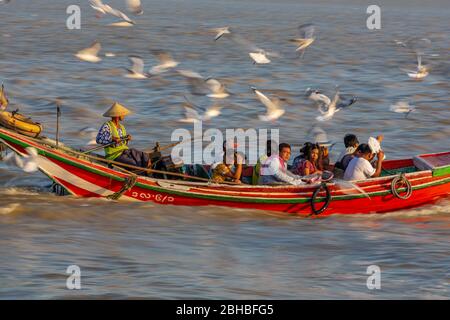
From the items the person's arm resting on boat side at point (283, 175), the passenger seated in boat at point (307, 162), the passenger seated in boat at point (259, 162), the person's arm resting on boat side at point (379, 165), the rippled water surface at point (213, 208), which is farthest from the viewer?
the person's arm resting on boat side at point (379, 165)

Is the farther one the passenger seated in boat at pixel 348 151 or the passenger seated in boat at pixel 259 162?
the passenger seated in boat at pixel 348 151

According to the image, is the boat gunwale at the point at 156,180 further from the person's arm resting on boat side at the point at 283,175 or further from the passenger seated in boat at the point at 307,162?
the passenger seated in boat at the point at 307,162

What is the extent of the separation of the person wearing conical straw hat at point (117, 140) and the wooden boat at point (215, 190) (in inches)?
10.3

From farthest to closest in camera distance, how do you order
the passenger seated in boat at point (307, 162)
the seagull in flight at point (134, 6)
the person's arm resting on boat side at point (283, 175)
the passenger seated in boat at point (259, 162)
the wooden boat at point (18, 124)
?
the passenger seated in boat at point (307, 162)
the passenger seated in boat at point (259, 162)
the person's arm resting on boat side at point (283, 175)
the wooden boat at point (18, 124)
the seagull in flight at point (134, 6)

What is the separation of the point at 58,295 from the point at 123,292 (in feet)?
2.27

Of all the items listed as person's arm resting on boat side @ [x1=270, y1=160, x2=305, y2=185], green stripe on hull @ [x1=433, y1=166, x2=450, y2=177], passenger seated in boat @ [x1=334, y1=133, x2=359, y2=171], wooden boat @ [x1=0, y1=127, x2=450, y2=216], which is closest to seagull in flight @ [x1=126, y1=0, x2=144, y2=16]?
wooden boat @ [x1=0, y1=127, x2=450, y2=216]

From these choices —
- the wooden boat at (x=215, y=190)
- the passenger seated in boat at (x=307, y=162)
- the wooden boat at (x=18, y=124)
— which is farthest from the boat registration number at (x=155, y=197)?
the passenger seated in boat at (x=307, y=162)

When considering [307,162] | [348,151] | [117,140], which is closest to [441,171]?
[348,151]

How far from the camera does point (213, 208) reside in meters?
15.4

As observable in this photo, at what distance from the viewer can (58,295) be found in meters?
11.3

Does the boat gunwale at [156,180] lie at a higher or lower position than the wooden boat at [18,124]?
lower

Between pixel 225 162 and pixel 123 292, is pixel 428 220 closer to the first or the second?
pixel 225 162

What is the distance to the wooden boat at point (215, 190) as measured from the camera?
49.5ft

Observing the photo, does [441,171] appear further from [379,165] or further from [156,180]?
[156,180]
